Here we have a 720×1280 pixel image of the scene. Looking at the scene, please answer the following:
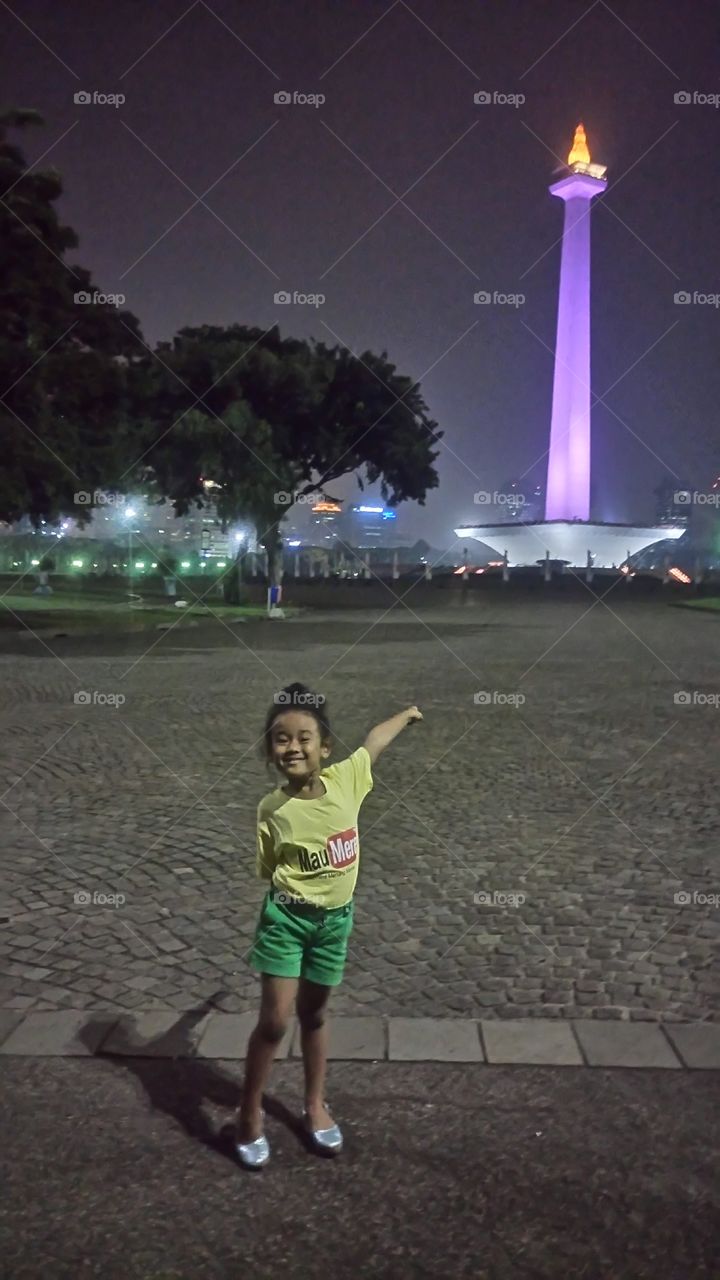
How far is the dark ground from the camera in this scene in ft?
9.30

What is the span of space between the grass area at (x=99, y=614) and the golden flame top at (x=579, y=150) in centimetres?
4353

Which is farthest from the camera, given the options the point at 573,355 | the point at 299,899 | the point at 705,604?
the point at 573,355

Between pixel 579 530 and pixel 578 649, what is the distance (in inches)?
1898

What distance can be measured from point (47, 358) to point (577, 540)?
49.3 m

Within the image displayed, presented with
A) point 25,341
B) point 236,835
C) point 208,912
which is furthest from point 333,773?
point 25,341

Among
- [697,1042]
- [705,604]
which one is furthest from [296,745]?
[705,604]

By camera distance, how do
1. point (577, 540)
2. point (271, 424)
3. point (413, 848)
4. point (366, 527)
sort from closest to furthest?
1. point (413, 848)
2. point (271, 424)
3. point (577, 540)
4. point (366, 527)

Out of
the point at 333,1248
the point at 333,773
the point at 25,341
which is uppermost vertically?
the point at 25,341

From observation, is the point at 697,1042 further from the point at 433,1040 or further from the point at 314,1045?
the point at 314,1045

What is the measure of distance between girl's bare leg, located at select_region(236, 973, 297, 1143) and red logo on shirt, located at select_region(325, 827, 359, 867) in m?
0.38

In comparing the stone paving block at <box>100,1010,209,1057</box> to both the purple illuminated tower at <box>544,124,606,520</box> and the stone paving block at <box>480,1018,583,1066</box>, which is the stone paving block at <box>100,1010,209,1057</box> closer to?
the stone paving block at <box>480,1018,583,1066</box>

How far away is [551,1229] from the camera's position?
2951 millimetres

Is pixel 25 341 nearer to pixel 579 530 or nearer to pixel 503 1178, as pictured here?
pixel 503 1178

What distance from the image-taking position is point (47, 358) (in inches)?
1014
